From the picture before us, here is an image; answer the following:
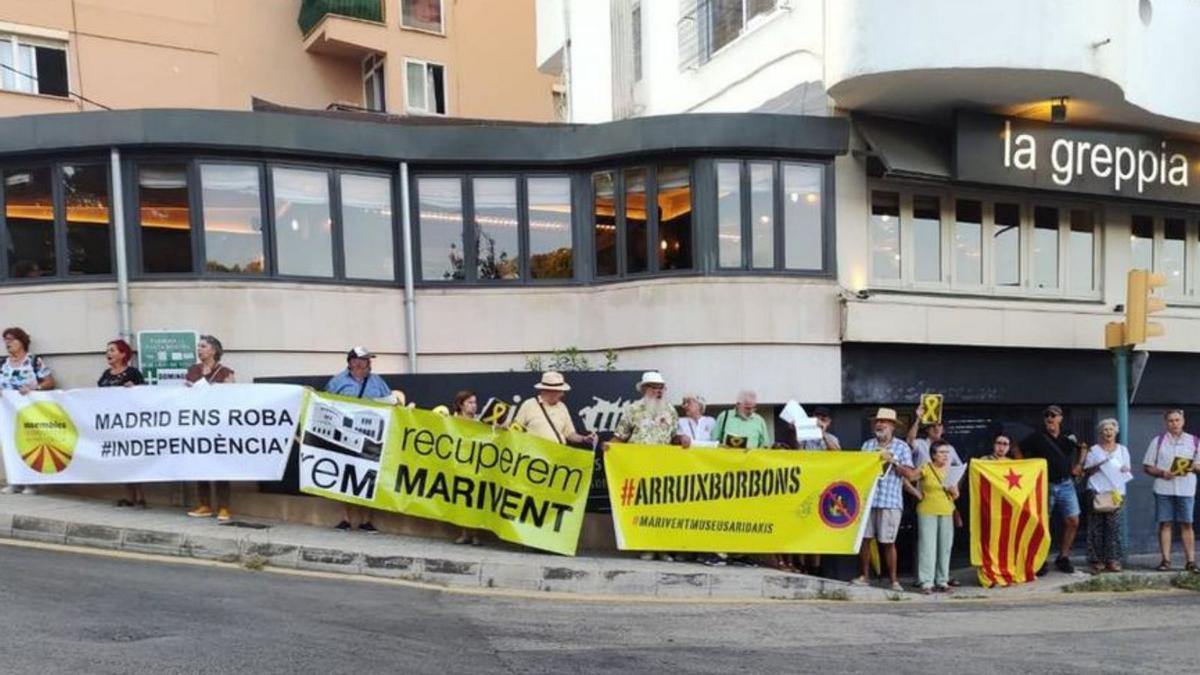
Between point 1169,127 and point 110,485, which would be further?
point 1169,127

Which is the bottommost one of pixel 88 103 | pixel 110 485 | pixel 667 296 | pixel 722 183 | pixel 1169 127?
pixel 110 485

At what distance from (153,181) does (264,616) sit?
6.62 metres

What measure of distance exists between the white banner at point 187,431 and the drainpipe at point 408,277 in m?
2.65

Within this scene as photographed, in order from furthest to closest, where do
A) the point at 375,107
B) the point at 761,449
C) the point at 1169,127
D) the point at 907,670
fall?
the point at 375,107
the point at 1169,127
the point at 761,449
the point at 907,670

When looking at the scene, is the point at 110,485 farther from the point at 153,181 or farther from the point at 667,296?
the point at 667,296

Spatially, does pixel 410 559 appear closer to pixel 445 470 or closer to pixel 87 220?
pixel 445 470

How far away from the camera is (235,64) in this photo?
2038 cm

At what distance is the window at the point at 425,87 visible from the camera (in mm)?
22281

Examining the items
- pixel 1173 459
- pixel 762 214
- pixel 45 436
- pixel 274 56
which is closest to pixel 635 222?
pixel 762 214

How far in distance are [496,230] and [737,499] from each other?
516 cm

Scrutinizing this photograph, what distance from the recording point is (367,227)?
1101 cm

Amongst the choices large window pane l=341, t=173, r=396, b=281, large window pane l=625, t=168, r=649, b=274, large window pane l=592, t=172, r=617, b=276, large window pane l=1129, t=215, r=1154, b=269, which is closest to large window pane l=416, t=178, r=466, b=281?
large window pane l=341, t=173, r=396, b=281

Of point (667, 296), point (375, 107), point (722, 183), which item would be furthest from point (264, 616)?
point (375, 107)

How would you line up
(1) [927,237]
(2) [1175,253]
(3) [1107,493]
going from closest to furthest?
(3) [1107,493] → (1) [927,237] → (2) [1175,253]
